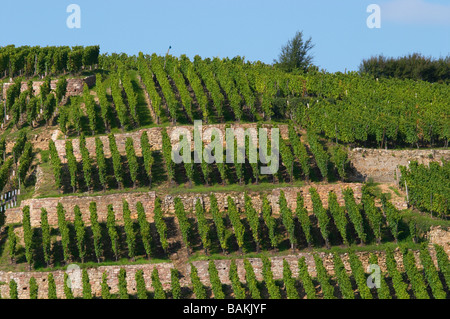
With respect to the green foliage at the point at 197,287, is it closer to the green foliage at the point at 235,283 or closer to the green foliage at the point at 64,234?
the green foliage at the point at 235,283

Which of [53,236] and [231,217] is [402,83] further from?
[53,236]

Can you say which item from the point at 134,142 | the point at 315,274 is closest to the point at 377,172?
the point at 315,274

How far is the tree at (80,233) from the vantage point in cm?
5244

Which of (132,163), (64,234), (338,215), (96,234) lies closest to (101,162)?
(132,163)

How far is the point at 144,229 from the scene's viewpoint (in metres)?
53.1

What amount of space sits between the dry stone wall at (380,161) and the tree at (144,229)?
14.1 metres

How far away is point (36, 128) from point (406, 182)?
2538 centimetres

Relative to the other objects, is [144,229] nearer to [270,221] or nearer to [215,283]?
[215,283]

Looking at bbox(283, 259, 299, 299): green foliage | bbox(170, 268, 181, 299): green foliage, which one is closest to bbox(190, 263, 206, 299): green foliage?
bbox(170, 268, 181, 299): green foliage

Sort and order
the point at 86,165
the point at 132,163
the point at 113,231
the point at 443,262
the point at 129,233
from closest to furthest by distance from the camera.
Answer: the point at 443,262 → the point at 129,233 → the point at 113,231 → the point at 86,165 → the point at 132,163

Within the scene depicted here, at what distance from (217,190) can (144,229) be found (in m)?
5.89

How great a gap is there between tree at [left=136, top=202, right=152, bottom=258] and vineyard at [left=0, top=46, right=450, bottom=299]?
8cm

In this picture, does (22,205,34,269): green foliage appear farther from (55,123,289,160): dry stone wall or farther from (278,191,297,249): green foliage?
(278,191,297,249): green foliage

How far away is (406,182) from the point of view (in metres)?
57.7
